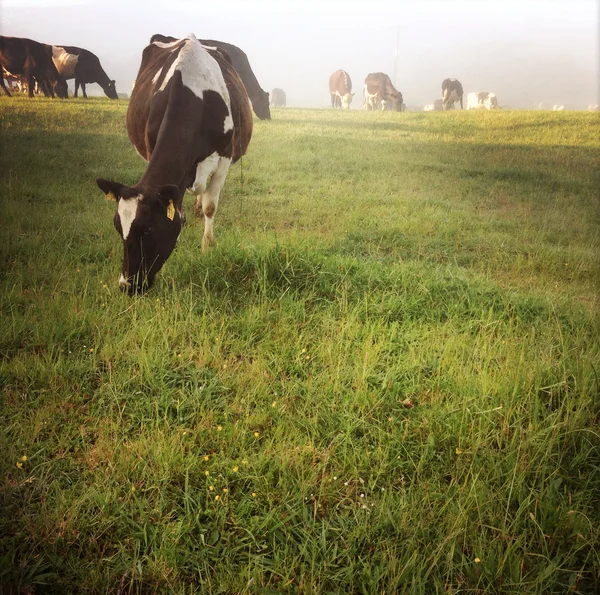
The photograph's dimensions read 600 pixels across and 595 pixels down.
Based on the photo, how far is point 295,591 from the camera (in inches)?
52.6

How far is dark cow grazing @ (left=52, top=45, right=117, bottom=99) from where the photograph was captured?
4969 mm

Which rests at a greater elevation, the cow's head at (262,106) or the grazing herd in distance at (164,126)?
the cow's head at (262,106)

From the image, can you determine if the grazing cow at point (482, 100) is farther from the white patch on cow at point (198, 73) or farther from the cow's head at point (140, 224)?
the cow's head at point (140, 224)

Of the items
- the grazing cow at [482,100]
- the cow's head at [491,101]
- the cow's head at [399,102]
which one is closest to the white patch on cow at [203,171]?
the cow's head at [399,102]

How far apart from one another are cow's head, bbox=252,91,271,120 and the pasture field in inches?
337

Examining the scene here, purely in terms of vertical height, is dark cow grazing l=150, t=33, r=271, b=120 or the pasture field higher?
dark cow grazing l=150, t=33, r=271, b=120

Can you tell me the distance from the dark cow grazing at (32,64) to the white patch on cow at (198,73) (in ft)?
6.47

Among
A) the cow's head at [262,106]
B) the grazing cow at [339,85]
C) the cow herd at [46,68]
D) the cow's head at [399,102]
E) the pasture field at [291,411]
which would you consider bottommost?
the pasture field at [291,411]

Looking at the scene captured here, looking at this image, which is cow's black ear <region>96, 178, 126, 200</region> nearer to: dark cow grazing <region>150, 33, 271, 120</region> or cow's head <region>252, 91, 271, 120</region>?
dark cow grazing <region>150, 33, 271, 120</region>

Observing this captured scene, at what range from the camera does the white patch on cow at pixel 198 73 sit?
4004 millimetres

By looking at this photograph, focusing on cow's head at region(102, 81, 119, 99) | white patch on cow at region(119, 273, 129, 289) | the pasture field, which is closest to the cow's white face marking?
white patch on cow at region(119, 273, 129, 289)

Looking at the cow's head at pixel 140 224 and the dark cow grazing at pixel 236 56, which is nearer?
the cow's head at pixel 140 224

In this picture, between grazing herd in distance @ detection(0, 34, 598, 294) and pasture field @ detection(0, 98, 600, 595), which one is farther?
grazing herd in distance @ detection(0, 34, 598, 294)

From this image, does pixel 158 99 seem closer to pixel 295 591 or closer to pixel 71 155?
pixel 71 155
